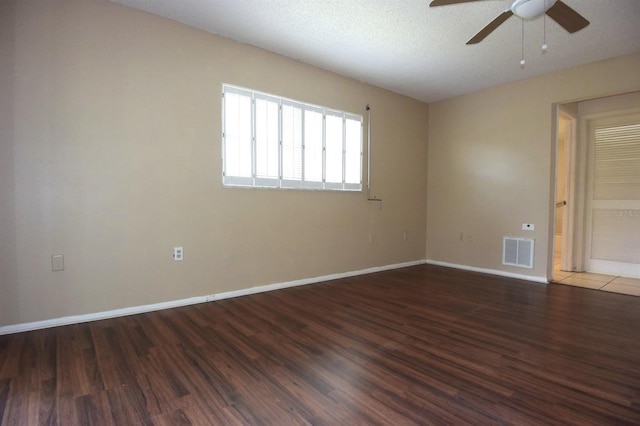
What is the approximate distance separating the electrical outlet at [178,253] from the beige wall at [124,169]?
0.06m

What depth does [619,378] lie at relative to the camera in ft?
6.24

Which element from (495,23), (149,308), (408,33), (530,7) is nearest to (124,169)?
(149,308)

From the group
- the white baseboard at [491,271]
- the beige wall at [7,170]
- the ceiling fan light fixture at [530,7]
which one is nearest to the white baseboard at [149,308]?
the beige wall at [7,170]

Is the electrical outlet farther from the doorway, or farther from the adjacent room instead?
the doorway

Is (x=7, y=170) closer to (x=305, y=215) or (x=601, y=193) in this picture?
(x=305, y=215)

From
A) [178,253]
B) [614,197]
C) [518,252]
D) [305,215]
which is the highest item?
[614,197]

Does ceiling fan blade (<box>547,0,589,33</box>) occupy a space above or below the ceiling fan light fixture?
below

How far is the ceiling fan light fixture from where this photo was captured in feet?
7.23

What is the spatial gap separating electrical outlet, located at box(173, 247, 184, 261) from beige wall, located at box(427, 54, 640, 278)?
4.19m

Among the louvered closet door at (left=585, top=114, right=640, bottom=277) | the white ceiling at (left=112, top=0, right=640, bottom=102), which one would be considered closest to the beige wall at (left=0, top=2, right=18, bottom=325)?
the white ceiling at (left=112, top=0, right=640, bottom=102)

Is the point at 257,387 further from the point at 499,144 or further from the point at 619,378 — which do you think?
the point at 499,144

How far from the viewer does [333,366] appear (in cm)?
201

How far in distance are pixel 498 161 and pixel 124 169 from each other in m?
4.88

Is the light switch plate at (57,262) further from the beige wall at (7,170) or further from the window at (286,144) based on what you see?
the window at (286,144)
